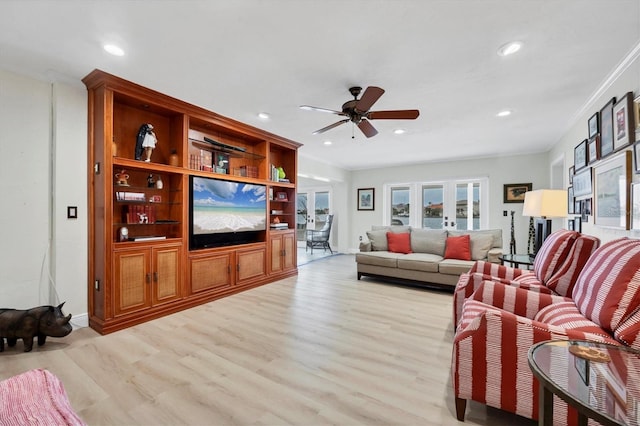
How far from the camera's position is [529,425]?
5.19 feet

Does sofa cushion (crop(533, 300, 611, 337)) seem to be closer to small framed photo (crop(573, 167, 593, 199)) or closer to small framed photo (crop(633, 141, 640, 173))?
small framed photo (crop(633, 141, 640, 173))

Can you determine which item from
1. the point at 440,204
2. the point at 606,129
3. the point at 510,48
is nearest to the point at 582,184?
the point at 606,129

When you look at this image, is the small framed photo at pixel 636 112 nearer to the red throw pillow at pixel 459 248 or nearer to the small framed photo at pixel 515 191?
the red throw pillow at pixel 459 248

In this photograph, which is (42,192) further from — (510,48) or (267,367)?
(510,48)

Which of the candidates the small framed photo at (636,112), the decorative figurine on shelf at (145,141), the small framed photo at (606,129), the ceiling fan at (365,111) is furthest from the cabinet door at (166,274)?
the small framed photo at (606,129)

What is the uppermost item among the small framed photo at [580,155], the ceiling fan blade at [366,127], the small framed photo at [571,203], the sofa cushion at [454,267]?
the ceiling fan blade at [366,127]

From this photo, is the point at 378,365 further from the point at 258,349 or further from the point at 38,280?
the point at 38,280

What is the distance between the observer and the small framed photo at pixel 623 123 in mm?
2238

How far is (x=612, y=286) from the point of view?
1.45 m

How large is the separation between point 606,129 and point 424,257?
257cm

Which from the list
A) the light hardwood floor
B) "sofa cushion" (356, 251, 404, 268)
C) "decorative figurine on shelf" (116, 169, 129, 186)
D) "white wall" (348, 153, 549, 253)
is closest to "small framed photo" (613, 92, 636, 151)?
the light hardwood floor

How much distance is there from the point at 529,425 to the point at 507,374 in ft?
1.28

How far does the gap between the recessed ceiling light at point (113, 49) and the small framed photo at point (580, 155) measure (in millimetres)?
4781

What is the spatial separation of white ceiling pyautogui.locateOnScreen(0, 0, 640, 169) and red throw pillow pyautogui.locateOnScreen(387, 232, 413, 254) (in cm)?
223
